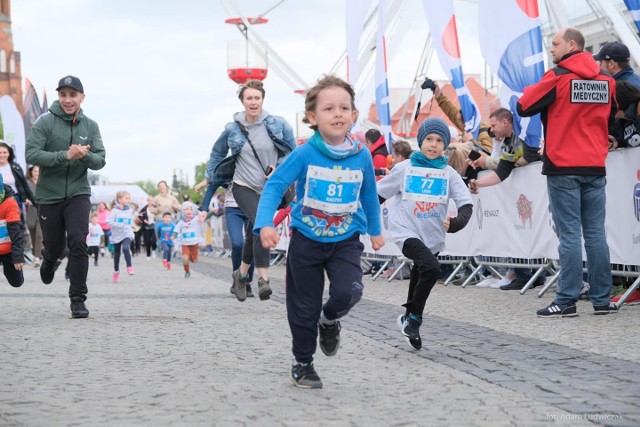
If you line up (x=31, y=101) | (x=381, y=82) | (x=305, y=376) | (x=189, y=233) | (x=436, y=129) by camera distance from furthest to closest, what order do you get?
(x=31, y=101)
(x=189, y=233)
(x=381, y=82)
(x=436, y=129)
(x=305, y=376)

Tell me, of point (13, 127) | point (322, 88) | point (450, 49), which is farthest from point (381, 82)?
point (13, 127)

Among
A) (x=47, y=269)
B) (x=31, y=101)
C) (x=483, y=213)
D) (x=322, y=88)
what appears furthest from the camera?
(x=31, y=101)

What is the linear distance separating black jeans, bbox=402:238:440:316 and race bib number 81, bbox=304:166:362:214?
5.05 ft

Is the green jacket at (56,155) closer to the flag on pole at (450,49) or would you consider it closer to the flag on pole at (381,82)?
the flag on pole at (450,49)

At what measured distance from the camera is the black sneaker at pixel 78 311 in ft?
32.2

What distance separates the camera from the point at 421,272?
7.40 m

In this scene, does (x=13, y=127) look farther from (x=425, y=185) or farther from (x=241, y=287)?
(x=425, y=185)

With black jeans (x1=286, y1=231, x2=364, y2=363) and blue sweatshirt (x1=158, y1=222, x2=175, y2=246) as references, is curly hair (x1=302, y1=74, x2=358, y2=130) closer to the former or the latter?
black jeans (x1=286, y1=231, x2=364, y2=363)

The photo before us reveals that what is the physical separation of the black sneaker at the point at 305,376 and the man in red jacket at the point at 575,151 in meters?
4.02

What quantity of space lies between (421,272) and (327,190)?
1728 millimetres

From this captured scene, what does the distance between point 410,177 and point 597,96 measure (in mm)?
2368

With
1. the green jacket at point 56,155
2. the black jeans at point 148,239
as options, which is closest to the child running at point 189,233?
the green jacket at point 56,155

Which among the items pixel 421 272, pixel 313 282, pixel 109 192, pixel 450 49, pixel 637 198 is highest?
pixel 450 49

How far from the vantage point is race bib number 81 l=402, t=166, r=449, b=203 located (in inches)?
294
